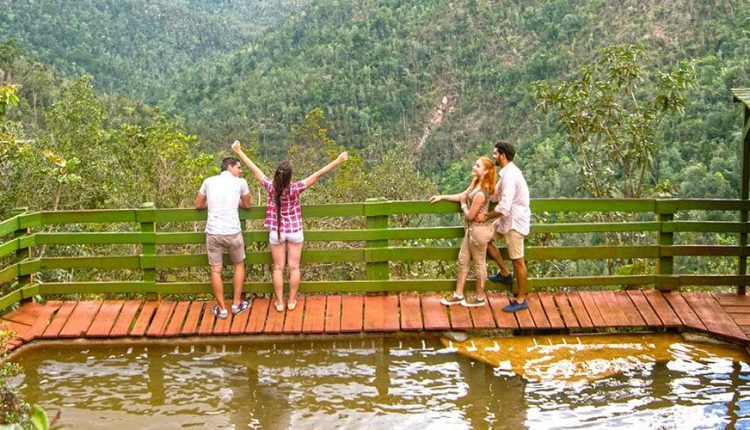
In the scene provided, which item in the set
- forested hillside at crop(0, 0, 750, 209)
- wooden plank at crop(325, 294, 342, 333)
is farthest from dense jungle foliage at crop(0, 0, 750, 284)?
wooden plank at crop(325, 294, 342, 333)

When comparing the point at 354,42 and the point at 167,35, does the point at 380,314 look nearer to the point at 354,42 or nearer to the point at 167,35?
the point at 354,42

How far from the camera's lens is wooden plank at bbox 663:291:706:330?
720 centimetres

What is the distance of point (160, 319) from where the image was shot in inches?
296

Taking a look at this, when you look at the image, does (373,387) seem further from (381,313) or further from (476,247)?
(476,247)

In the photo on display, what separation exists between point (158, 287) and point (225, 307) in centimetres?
77

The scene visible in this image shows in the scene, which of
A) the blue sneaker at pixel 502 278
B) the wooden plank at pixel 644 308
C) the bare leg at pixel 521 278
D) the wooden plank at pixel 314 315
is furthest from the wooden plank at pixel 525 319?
the wooden plank at pixel 314 315

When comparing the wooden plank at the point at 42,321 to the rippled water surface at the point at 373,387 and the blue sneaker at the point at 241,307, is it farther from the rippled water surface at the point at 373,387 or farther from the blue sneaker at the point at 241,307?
the blue sneaker at the point at 241,307

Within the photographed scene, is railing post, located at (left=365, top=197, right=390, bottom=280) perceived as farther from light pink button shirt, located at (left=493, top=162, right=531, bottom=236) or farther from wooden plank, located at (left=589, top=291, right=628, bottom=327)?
wooden plank, located at (left=589, top=291, right=628, bottom=327)

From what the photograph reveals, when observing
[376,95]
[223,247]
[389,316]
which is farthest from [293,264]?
[376,95]

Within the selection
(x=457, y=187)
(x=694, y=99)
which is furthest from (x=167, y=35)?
(x=694, y=99)

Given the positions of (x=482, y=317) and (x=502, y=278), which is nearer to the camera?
(x=482, y=317)

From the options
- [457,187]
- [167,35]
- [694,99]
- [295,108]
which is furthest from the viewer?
[167,35]

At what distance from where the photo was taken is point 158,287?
789 centimetres

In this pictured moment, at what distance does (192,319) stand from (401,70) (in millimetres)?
73864
